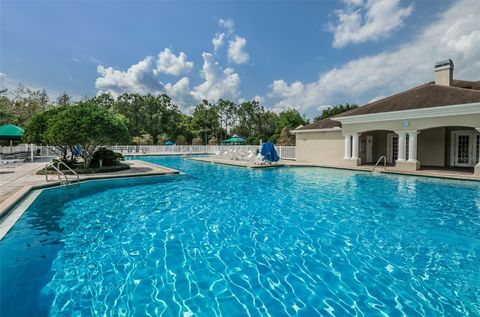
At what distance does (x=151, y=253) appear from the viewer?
4.69 metres

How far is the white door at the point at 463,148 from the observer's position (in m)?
16.2

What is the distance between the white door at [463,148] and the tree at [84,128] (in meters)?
21.3

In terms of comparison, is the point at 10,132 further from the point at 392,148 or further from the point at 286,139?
the point at 286,139

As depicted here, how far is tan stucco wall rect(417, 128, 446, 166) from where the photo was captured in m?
17.0

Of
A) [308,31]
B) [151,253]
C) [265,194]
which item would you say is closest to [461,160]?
[308,31]

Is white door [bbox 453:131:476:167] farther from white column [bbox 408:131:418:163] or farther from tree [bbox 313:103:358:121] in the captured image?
tree [bbox 313:103:358:121]

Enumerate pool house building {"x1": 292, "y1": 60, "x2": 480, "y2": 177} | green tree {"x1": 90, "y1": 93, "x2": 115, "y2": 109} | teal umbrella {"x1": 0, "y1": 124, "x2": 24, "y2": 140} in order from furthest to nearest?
green tree {"x1": 90, "y1": 93, "x2": 115, "y2": 109} → teal umbrella {"x1": 0, "y1": 124, "x2": 24, "y2": 140} → pool house building {"x1": 292, "y1": 60, "x2": 480, "y2": 177}

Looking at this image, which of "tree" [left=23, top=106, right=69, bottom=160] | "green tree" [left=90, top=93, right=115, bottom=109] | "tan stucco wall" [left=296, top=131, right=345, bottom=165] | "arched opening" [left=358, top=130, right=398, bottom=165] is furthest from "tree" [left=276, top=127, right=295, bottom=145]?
"green tree" [left=90, top=93, right=115, bottom=109]

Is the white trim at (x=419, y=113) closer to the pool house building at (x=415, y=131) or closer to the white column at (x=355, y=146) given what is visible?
the pool house building at (x=415, y=131)

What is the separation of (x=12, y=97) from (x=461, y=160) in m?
52.2

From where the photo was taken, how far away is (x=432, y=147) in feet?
57.1

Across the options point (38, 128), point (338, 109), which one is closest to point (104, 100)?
point (38, 128)

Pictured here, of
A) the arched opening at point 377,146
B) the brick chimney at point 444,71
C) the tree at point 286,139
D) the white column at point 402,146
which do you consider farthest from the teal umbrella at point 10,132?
the brick chimney at point 444,71

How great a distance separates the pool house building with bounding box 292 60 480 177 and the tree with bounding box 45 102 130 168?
51.6 ft
